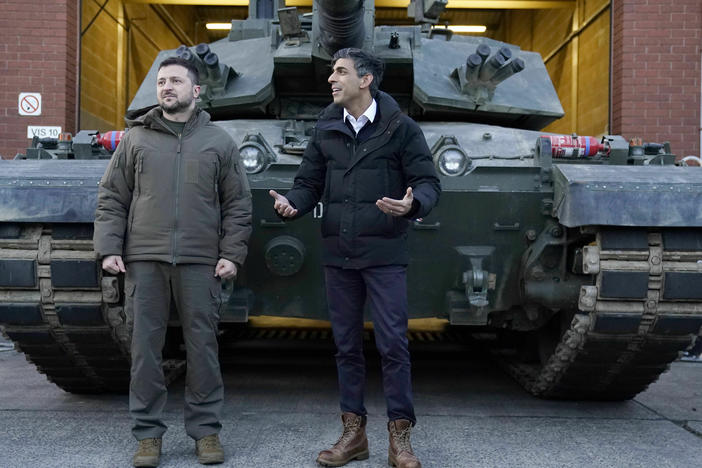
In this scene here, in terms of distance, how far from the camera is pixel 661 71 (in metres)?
11.8

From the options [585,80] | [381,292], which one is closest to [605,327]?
[381,292]

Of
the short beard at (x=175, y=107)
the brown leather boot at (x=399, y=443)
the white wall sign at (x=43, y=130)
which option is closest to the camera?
the brown leather boot at (x=399, y=443)

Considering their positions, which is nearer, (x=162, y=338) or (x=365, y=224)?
(x=365, y=224)

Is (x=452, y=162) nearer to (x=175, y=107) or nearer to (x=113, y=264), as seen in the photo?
(x=175, y=107)

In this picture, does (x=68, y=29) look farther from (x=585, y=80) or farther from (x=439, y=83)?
(x=585, y=80)

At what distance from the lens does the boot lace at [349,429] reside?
14.1 ft

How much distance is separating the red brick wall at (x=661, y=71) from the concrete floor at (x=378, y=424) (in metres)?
5.30

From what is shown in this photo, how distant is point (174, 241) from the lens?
4242 millimetres

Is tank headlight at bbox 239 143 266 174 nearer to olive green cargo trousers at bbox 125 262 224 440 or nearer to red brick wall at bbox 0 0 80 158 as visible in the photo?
olive green cargo trousers at bbox 125 262 224 440

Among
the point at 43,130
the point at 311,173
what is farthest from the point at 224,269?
the point at 43,130

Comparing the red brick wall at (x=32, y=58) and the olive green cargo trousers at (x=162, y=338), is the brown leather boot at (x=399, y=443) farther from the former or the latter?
the red brick wall at (x=32, y=58)

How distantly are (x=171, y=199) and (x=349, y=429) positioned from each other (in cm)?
139

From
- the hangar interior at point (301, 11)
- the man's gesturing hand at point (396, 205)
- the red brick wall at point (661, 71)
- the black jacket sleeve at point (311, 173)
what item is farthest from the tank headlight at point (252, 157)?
the red brick wall at point (661, 71)

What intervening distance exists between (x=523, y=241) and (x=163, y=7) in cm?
1374
